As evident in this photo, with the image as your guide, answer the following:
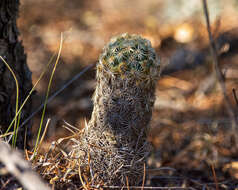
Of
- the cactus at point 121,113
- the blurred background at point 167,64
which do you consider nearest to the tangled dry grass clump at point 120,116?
the cactus at point 121,113

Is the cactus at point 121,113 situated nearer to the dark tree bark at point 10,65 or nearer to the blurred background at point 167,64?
the blurred background at point 167,64

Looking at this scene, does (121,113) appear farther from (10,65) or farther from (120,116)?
(10,65)

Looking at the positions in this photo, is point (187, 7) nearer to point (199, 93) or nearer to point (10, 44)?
point (199, 93)

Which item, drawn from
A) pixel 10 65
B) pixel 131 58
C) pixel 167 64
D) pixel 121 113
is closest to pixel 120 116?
pixel 121 113

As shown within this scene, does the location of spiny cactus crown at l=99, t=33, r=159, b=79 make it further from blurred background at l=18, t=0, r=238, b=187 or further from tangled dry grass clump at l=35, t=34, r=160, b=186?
blurred background at l=18, t=0, r=238, b=187

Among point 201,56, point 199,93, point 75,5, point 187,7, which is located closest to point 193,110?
point 199,93

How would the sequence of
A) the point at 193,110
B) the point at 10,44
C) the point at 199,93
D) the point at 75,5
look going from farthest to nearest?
the point at 75,5, the point at 199,93, the point at 193,110, the point at 10,44
